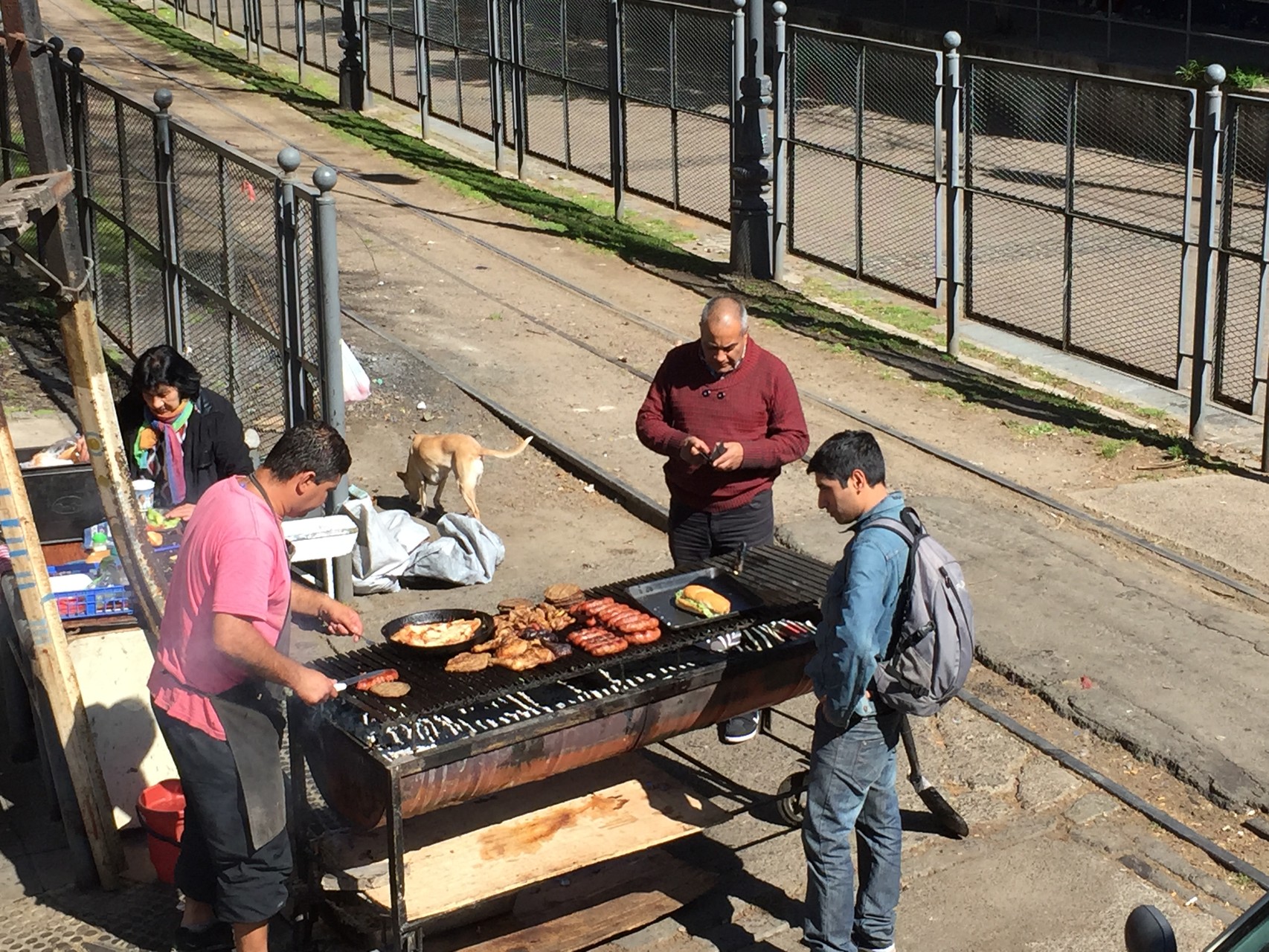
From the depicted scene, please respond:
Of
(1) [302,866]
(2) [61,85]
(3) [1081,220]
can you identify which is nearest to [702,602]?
(1) [302,866]

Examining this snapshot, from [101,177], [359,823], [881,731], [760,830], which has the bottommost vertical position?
[760,830]

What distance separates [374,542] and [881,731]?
4217 mm

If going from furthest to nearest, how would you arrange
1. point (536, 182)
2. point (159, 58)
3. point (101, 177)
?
point (159, 58), point (536, 182), point (101, 177)

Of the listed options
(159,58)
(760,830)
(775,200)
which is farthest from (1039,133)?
(159,58)

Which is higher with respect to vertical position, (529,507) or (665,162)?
(665,162)

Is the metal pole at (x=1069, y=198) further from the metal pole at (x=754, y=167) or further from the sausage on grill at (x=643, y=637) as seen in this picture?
the sausage on grill at (x=643, y=637)

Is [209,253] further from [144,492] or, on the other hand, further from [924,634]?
[924,634]

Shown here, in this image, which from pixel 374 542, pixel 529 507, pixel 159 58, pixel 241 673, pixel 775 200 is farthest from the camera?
pixel 159 58

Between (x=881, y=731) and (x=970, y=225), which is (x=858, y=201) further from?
(x=881, y=731)

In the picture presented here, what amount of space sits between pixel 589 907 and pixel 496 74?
15886mm

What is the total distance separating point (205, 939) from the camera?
5.59 metres

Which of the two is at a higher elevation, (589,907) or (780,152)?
(780,152)

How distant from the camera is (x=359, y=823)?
540cm

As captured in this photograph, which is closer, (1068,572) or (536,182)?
(1068,572)
